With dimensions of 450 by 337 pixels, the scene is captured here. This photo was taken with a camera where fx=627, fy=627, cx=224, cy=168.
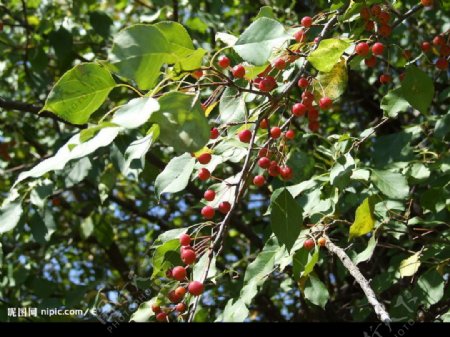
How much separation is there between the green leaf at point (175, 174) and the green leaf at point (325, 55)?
0.37 meters

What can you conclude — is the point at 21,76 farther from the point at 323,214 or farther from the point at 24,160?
the point at 323,214

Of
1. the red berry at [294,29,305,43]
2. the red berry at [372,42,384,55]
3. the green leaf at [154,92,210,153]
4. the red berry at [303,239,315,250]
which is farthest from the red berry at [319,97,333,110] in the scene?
the green leaf at [154,92,210,153]

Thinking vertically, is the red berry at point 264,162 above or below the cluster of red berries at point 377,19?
below

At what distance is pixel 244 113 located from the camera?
1.53 m

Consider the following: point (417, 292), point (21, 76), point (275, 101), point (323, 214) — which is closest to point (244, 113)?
point (275, 101)

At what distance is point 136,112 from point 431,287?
4.23 feet

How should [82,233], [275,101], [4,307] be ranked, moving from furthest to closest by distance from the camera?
1. [82,233]
2. [4,307]
3. [275,101]

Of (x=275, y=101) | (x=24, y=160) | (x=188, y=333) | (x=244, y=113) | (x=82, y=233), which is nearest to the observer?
(x=188, y=333)

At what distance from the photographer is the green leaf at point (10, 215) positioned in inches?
91.4

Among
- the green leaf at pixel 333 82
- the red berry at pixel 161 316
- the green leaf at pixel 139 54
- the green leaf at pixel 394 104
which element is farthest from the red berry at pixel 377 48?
the red berry at pixel 161 316

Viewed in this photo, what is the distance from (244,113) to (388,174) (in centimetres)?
66

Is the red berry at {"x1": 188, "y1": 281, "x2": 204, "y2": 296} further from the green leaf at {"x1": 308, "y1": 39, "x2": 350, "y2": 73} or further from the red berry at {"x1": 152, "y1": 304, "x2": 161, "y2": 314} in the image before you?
the green leaf at {"x1": 308, "y1": 39, "x2": 350, "y2": 73}

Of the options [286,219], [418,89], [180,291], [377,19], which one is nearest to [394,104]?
[418,89]

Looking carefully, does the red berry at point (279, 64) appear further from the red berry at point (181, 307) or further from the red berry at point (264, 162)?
the red berry at point (181, 307)
